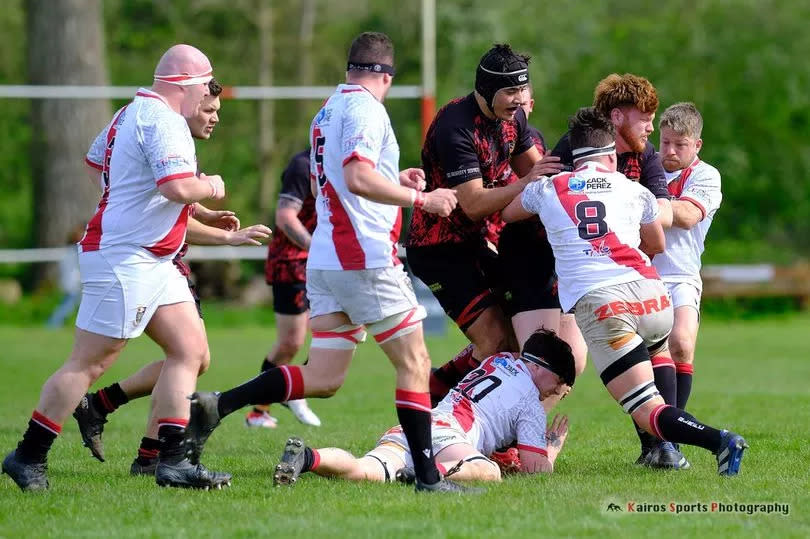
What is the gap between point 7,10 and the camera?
2928 centimetres

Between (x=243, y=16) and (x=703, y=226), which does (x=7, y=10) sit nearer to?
(x=243, y=16)

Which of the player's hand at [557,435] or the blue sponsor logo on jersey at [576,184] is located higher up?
the blue sponsor logo on jersey at [576,184]

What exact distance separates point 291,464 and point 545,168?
6.54 ft

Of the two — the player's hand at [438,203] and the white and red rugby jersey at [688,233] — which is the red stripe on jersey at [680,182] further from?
the player's hand at [438,203]

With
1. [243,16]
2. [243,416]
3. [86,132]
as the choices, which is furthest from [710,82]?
[243,416]

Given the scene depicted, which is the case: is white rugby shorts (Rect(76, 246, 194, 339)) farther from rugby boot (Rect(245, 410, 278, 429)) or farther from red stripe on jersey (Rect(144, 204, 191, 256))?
rugby boot (Rect(245, 410, 278, 429))

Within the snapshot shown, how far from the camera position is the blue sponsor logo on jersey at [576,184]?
6.31m

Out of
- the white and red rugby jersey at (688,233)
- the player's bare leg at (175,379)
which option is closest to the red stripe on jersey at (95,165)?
the player's bare leg at (175,379)

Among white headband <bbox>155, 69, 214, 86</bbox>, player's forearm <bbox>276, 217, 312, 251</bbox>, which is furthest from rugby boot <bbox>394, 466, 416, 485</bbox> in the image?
player's forearm <bbox>276, 217, 312, 251</bbox>

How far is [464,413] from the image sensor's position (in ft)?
21.6

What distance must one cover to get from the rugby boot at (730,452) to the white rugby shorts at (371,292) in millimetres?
1663

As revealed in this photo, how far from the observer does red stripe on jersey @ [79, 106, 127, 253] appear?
239 inches

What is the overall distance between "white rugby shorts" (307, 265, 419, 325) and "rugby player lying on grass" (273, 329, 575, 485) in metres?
0.75

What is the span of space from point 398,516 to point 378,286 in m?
1.11
